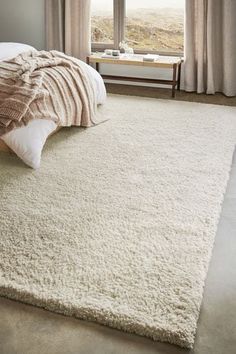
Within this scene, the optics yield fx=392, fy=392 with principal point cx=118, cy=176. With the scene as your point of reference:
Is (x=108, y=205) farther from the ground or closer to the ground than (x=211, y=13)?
closer to the ground

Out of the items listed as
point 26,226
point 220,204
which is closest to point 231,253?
point 220,204

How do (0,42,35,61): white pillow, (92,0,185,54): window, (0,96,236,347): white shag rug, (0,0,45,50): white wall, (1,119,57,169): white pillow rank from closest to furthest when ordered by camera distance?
1. (0,96,236,347): white shag rug
2. (1,119,57,169): white pillow
3. (0,42,35,61): white pillow
4. (92,0,185,54): window
5. (0,0,45,50): white wall

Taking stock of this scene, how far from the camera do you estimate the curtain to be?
14.9 ft

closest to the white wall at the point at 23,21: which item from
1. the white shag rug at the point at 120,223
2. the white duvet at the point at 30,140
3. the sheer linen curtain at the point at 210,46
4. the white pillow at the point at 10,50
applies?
the white pillow at the point at 10,50

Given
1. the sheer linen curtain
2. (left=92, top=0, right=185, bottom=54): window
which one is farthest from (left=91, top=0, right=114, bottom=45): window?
the sheer linen curtain

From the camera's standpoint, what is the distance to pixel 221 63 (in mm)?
4305

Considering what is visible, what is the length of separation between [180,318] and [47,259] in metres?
0.66

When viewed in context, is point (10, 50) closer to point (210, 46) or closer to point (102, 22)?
point (102, 22)

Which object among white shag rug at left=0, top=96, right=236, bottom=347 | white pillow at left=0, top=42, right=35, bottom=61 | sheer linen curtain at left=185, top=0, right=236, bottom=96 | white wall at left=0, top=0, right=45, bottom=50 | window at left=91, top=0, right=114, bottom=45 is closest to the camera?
white shag rug at left=0, top=96, right=236, bottom=347

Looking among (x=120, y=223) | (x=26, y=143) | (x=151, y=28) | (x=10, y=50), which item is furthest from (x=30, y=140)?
(x=151, y=28)

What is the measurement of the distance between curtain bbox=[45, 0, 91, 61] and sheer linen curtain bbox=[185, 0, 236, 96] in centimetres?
119

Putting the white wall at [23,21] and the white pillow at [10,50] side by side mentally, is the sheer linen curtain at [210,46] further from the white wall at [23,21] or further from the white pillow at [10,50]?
the white wall at [23,21]

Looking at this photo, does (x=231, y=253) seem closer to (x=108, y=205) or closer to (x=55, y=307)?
(x=108, y=205)

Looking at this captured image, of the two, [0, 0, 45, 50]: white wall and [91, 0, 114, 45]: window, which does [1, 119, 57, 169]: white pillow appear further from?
[0, 0, 45, 50]: white wall
